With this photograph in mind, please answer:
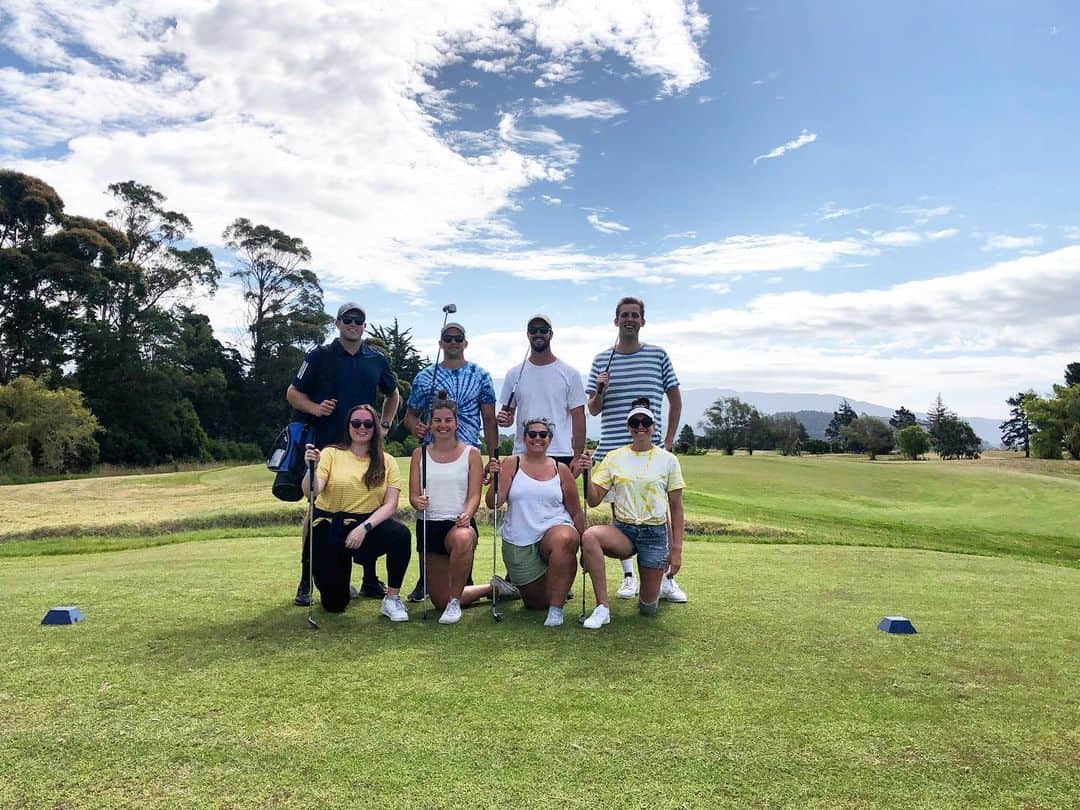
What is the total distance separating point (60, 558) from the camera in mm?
9680

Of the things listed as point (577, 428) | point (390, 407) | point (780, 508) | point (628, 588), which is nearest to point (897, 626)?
point (628, 588)

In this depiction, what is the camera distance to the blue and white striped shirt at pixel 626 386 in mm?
6051

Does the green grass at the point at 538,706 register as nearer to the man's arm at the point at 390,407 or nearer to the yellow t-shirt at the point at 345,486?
the yellow t-shirt at the point at 345,486

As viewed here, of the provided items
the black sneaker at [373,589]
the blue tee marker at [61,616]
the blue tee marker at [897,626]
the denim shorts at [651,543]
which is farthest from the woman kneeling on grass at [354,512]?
the blue tee marker at [897,626]

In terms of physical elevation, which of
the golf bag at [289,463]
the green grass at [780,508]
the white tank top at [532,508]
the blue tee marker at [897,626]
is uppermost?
the golf bag at [289,463]

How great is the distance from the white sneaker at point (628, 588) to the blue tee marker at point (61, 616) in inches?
154

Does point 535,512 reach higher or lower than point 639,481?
lower

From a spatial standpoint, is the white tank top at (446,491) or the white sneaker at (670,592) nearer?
the white tank top at (446,491)

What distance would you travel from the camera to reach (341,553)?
5305 millimetres

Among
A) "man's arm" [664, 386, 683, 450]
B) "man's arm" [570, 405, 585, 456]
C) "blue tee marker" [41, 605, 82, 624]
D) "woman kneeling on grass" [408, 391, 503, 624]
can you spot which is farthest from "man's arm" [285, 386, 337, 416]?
"man's arm" [664, 386, 683, 450]

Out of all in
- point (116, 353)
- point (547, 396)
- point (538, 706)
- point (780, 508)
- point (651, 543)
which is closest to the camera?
point (538, 706)

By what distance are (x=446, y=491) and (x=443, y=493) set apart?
0.09ft

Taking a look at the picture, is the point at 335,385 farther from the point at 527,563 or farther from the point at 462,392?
the point at 527,563

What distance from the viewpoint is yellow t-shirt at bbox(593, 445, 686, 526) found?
5242 mm
